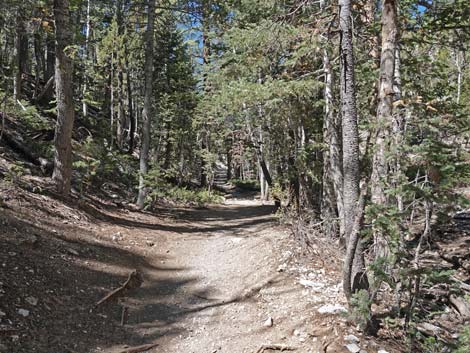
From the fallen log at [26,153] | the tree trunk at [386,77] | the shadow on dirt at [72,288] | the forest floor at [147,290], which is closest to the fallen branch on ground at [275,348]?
the forest floor at [147,290]

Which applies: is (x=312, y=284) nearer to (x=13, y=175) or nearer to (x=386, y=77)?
(x=386, y=77)

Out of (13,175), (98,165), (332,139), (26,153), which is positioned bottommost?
(13,175)

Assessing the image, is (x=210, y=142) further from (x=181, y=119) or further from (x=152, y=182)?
(x=152, y=182)

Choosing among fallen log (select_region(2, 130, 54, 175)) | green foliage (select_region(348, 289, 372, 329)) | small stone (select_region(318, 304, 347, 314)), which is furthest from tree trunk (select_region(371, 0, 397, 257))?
fallen log (select_region(2, 130, 54, 175))

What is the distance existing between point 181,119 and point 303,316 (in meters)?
18.5

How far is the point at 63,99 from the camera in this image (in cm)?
829

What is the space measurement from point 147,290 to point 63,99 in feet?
16.8

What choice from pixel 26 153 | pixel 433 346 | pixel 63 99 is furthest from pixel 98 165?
pixel 433 346

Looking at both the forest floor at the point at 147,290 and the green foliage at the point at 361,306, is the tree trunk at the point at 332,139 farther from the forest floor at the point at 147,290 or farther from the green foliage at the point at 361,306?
the green foliage at the point at 361,306

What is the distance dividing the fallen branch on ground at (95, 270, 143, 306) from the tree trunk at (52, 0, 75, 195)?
358cm

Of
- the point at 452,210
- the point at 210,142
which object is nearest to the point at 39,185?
the point at 452,210

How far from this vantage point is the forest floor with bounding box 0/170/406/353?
4.24 meters

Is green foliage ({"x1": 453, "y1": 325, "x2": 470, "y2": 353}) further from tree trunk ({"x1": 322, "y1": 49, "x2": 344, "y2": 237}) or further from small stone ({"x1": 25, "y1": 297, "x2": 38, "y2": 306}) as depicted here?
small stone ({"x1": 25, "y1": 297, "x2": 38, "y2": 306})

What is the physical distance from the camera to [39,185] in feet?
26.8
